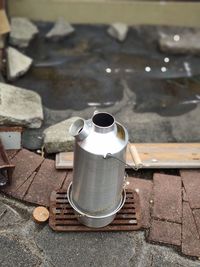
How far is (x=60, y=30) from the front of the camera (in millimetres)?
5852

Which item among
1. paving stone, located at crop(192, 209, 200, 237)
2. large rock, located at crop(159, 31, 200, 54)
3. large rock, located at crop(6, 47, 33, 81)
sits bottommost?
large rock, located at crop(159, 31, 200, 54)

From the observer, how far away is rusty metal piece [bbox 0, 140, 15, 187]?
11.7 feet

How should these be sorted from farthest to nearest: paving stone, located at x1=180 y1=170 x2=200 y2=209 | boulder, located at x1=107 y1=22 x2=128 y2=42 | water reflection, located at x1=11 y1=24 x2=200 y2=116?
→ boulder, located at x1=107 y1=22 x2=128 y2=42 < water reflection, located at x1=11 y1=24 x2=200 y2=116 < paving stone, located at x1=180 y1=170 x2=200 y2=209

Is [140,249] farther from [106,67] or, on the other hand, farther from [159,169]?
[106,67]

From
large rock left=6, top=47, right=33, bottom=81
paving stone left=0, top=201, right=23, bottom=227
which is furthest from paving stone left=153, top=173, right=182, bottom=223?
large rock left=6, top=47, right=33, bottom=81

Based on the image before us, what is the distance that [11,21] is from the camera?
5801mm

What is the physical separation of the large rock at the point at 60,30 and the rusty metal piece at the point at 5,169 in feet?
7.81

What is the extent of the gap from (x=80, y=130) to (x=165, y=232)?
107cm

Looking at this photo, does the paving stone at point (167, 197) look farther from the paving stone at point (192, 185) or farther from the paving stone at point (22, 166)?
the paving stone at point (22, 166)

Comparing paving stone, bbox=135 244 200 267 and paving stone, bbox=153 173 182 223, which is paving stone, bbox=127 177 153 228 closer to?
paving stone, bbox=153 173 182 223

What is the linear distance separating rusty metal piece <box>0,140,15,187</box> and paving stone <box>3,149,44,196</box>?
59mm

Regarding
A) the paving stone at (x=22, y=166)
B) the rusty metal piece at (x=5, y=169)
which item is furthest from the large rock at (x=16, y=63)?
the rusty metal piece at (x=5, y=169)

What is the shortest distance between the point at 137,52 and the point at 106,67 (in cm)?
55

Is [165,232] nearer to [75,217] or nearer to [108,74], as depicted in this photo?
[75,217]
